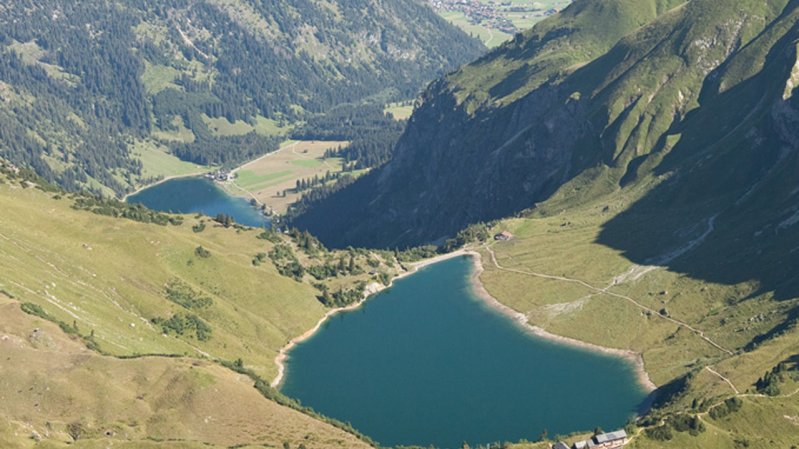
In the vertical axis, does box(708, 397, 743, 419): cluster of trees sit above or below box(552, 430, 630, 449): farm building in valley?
above

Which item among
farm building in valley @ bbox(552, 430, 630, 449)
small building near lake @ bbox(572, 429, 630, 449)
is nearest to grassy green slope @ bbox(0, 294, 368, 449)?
farm building in valley @ bbox(552, 430, 630, 449)

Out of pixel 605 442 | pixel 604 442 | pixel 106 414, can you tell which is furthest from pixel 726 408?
pixel 106 414

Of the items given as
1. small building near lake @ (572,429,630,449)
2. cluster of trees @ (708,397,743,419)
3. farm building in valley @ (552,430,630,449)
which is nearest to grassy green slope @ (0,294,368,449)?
farm building in valley @ (552,430,630,449)

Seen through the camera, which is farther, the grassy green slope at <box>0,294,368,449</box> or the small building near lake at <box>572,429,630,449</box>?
the small building near lake at <box>572,429,630,449</box>

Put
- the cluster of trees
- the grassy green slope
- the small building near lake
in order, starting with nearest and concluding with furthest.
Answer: the grassy green slope → the small building near lake → the cluster of trees

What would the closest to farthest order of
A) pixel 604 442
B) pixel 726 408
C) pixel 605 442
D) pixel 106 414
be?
1. pixel 604 442
2. pixel 605 442
3. pixel 106 414
4. pixel 726 408

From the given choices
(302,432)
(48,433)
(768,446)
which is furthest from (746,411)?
(48,433)

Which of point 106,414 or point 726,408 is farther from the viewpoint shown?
point 726,408

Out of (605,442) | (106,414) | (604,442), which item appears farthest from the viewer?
(106,414)

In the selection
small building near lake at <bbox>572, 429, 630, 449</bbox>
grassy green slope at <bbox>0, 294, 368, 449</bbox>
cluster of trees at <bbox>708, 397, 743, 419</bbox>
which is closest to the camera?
grassy green slope at <bbox>0, 294, 368, 449</bbox>

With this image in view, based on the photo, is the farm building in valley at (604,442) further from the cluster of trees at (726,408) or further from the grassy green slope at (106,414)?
the grassy green slope at (106,414)

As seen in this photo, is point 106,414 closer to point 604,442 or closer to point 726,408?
point 604,442

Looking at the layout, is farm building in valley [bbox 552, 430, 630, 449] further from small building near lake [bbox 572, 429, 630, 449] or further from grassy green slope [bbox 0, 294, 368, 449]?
grassy green slope [bbox 0, 294, 368, 449]

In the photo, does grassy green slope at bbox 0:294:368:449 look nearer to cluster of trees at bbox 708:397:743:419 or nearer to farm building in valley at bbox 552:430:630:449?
farm building in valley at bbox 552:430:630:449
